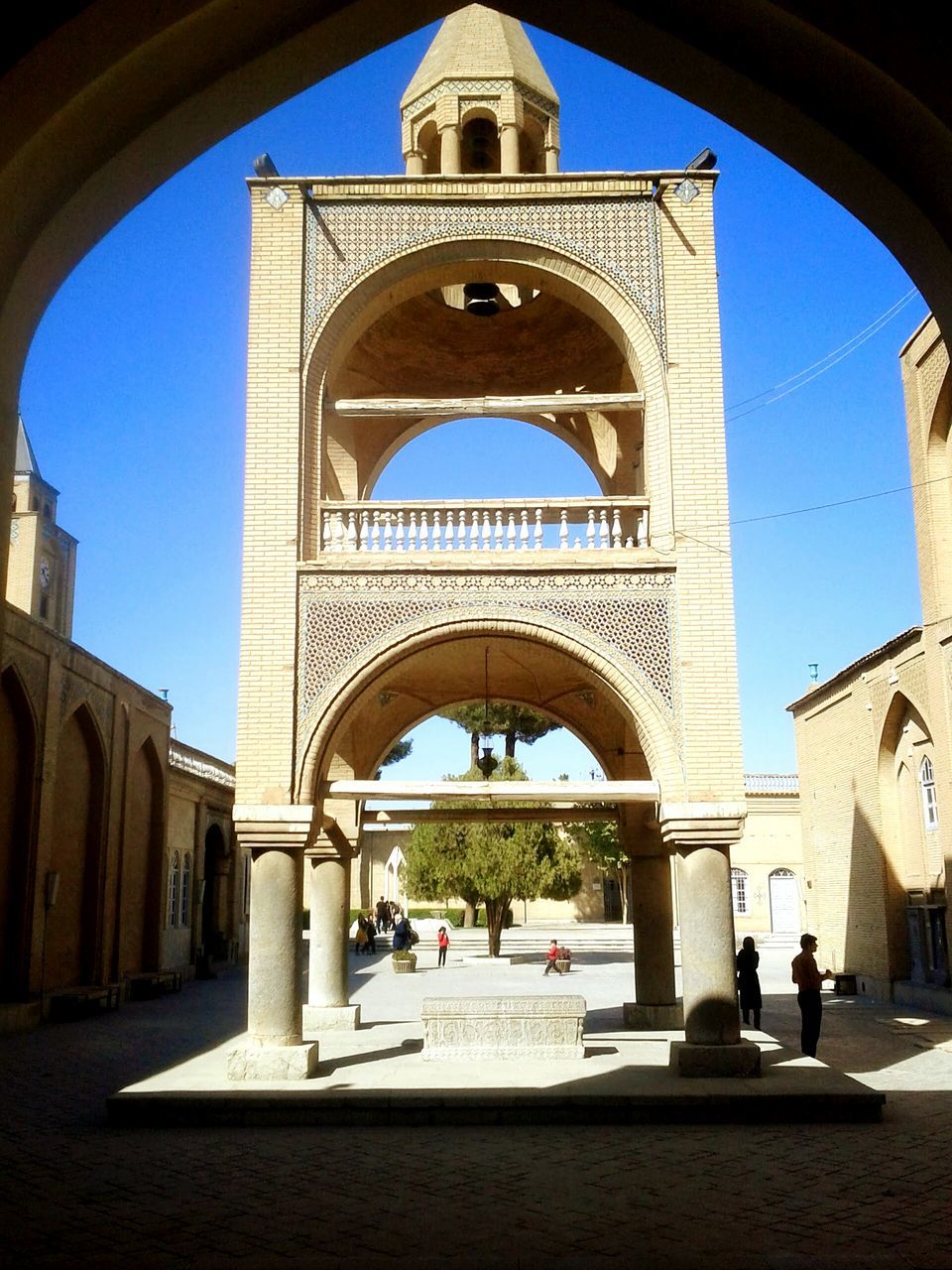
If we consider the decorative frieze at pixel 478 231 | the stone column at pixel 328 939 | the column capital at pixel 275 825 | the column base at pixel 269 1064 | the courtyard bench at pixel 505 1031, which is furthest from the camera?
the stone column at pixel 328 939

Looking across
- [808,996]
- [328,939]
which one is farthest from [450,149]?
[808,996]

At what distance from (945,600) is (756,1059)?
947 centimetres

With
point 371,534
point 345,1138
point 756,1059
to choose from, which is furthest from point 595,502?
point 345,1138

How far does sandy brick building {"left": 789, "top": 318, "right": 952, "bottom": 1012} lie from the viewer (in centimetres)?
1834

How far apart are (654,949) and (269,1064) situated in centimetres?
547

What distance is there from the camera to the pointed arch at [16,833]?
58.9 ft

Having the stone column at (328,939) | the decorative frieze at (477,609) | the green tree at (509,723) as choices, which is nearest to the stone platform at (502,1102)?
the decorative frieze at (477,609)

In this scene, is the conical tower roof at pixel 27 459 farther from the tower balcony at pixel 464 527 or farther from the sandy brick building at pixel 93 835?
the tower balcony at pixel 464 527

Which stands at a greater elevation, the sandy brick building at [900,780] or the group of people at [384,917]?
the sandy brick building at [900,780]

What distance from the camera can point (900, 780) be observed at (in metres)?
21.3

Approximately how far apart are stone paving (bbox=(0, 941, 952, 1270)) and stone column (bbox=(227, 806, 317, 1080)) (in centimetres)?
102

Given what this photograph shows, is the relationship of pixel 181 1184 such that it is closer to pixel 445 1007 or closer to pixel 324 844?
pixel 445 1007

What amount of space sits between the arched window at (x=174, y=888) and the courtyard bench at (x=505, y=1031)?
622 inches

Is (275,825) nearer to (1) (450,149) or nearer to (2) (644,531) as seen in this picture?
(2) (644,531)
